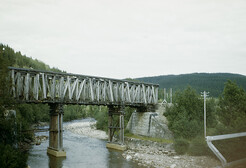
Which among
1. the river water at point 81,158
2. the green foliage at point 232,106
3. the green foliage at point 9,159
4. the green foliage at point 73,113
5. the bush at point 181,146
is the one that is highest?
the green foliage at point 232,106

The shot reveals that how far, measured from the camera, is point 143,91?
41281 millimetres

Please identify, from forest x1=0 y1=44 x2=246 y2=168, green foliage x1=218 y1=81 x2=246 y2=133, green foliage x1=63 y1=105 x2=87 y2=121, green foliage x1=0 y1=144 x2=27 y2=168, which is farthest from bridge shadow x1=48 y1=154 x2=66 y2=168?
green foliage x1=63 y1=105 x2=87 y2=121

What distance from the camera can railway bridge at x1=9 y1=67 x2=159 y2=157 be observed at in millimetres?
26875

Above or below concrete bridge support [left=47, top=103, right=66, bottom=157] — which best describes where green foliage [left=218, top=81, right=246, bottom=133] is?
→ above

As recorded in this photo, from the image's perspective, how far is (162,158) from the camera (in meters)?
26.5

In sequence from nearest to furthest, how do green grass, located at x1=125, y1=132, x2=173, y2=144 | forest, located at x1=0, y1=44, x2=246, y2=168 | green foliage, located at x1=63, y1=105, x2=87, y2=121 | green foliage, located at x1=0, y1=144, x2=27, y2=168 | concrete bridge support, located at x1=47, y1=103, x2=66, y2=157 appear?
1. green foliage, located at x1=0, y1=144, x2=27, y2=168
2. forest, located at x1=0, y1=44, x2=246, y2=168
3. concrete bridge support, located at x1=47, y1=103, x2=66, y2=157
4. green grass, located at x1=125, y1=132, x2=173, y2=144
5. green foliage, located at x1=63, y1=105, x2=87, y2=121

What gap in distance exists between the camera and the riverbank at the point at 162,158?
23203mm

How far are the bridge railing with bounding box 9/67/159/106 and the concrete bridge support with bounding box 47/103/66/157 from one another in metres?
1.32

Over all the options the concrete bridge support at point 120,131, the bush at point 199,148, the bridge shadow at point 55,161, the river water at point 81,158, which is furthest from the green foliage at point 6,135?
the bush at point 199,148

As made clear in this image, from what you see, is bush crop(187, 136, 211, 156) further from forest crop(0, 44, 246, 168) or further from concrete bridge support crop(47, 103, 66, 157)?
concrete bridge support crop(47, 103, 66, 157)

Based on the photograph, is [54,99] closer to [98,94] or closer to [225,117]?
[98,94]

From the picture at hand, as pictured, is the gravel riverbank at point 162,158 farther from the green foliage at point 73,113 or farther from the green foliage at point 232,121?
the green foliage at point 73,113

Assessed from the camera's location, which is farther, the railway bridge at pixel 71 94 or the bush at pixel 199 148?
the railway bridge at pixel 71 94

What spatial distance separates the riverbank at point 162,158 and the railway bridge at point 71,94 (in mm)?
3709
